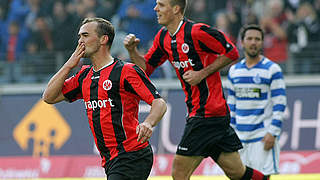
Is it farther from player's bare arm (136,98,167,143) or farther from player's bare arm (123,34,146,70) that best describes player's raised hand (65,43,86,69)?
player's bare arm (123,34,146,70)

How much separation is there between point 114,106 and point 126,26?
7406 millimetres

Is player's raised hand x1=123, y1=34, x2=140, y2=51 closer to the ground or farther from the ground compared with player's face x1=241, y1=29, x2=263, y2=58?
farther from the ground

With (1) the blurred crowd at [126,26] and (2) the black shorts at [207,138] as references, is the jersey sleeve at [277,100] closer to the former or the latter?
(2) the black shorts at [207,138]

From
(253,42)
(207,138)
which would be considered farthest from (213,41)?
(253,42)

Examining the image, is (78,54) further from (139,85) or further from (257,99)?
(257,99)

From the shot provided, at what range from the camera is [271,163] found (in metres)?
8.27

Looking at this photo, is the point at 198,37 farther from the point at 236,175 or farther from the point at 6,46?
the point at 6,46

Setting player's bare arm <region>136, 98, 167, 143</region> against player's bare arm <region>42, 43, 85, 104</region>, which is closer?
player's bare arm <region>136, 98, 167, 143</region>

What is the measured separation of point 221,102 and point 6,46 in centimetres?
776

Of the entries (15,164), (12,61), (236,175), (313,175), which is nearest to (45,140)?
(15,164)

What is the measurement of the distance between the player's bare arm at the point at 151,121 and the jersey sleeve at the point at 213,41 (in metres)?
1.67

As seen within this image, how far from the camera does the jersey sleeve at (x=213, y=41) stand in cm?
721

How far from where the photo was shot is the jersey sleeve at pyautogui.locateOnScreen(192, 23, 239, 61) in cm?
721

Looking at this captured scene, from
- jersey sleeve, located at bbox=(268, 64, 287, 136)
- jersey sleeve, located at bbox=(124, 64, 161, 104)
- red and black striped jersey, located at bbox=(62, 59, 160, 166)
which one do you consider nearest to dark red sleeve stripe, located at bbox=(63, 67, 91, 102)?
red and black striped jersey, located at bbox=(62, 59, 160, 166)
